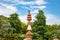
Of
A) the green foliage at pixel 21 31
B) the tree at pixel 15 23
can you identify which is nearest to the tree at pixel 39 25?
the green foliage at pixel 21 31

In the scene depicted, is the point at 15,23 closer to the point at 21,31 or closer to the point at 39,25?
the point at 21,31

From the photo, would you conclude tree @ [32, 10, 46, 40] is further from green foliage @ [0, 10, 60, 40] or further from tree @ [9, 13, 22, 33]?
tree @ [9, 13, 22, 33]

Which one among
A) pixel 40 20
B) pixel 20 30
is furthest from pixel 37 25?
pixel 20 30

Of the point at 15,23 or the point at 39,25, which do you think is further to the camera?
the point at 15,23

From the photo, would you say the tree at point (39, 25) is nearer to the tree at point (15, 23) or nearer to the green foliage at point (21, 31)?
the green foliage at point (21, 31)

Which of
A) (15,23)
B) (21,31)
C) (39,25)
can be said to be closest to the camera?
(39,25)

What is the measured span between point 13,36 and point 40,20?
19.8 ft

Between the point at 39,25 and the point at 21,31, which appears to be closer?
the point at 39,25

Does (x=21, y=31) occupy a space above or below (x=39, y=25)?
below

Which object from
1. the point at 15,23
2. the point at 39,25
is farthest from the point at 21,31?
the point at 39,25

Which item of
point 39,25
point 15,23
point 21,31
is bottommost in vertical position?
point 21,31

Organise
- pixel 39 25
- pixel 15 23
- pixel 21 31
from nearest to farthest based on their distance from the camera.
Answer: pixel 39 25 < pixel 15 23 < pixel 21 31

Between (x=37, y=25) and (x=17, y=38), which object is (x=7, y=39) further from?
(x=37, y=25)

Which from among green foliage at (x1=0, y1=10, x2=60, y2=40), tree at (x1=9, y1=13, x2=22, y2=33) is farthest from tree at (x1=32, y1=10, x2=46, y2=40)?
tree at (x1=9, y1=13, x2=22, y2=33)
